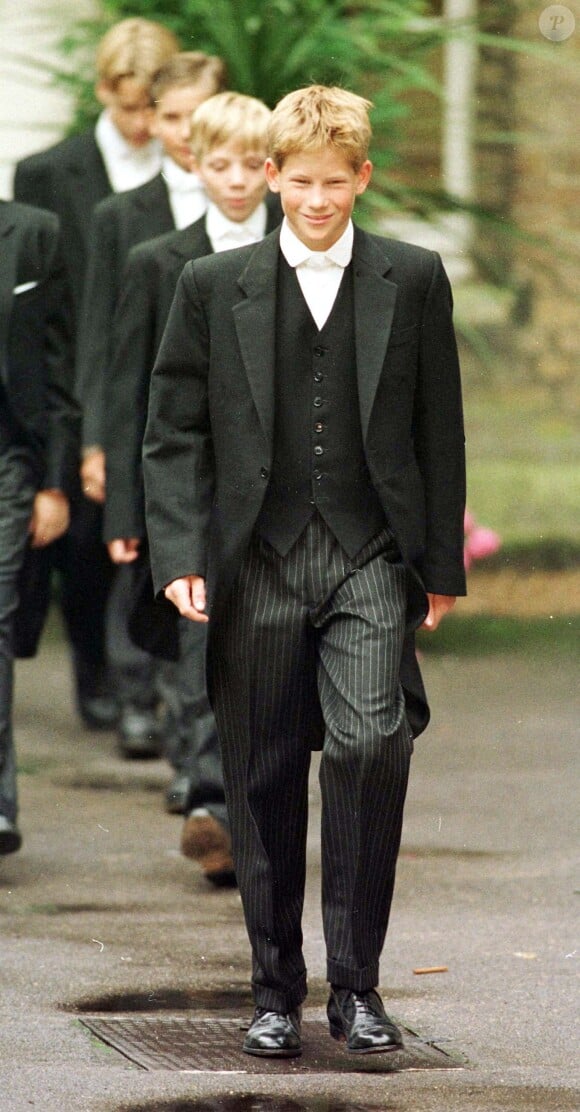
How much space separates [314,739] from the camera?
15.7ft

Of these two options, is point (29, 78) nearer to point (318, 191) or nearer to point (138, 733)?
point (138, 733)

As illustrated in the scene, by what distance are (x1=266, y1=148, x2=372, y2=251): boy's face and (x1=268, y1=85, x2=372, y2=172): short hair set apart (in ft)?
0.06

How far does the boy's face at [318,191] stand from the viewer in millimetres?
4598

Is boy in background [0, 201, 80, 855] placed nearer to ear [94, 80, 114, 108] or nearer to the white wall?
ear [94, 80, 114, 108]

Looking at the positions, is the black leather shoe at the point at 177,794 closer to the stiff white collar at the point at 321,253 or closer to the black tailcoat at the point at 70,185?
the black tailcoat at the point at 70,185

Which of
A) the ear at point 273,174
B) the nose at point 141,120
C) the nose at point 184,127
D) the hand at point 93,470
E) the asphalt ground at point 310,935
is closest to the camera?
the asphalt ground at point 310,935

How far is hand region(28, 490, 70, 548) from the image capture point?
6508mm

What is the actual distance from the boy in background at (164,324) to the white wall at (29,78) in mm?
3468

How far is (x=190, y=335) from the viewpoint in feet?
15.7

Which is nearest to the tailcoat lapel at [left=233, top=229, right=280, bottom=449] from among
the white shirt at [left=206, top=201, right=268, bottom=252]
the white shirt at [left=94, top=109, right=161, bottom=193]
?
the white shirt at [left=206, top=201, right=268, bottom=252]

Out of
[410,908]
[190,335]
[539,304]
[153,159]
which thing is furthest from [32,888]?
[539,304]

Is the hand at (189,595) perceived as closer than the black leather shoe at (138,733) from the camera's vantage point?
Yes

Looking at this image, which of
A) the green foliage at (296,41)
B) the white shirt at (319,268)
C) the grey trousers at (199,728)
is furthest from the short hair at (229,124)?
the green foliage at (296,41)

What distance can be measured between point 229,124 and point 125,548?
118 cm
